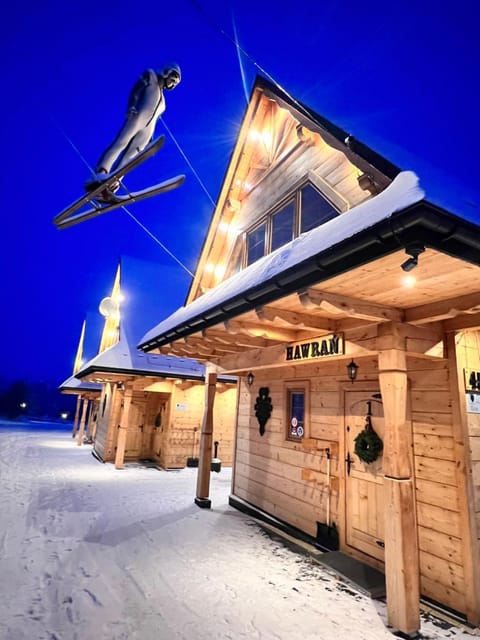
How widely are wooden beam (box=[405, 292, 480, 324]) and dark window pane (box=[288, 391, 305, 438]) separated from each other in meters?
3.24

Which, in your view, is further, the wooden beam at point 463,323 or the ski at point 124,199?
the ski at point 124,199

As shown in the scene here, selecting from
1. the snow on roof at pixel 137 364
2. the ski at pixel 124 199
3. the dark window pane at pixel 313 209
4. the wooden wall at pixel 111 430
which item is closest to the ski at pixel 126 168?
the ski at pixel 124 199

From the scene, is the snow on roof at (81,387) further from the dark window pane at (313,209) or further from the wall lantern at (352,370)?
the wall lantern at (352,370)

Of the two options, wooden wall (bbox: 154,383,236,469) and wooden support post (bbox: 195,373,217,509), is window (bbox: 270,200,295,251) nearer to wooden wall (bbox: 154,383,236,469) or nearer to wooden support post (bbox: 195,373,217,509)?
wooden support post (bbox: 195,373,217,509)

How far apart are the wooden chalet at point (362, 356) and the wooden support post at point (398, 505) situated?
0.04 feet

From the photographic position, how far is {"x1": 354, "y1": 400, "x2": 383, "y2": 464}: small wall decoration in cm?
510

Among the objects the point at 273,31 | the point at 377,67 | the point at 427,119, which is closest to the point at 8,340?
the point at 273,31

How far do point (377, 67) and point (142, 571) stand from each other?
3013 centimetres

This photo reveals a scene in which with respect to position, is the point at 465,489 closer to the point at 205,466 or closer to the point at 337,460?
the point at 337,460

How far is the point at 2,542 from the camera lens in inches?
213

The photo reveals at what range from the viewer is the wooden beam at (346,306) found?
11.1ft

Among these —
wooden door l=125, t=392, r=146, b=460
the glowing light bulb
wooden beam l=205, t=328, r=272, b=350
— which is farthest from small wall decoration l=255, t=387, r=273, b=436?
wooden door l=125, t=392, r=146, b=460

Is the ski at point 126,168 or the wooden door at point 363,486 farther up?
the ski at point 126,168

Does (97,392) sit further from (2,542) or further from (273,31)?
(273,31)
